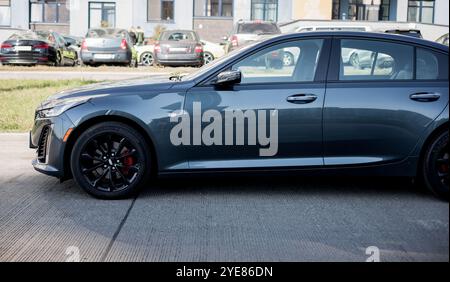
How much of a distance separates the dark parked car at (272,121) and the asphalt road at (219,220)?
0.30 metres

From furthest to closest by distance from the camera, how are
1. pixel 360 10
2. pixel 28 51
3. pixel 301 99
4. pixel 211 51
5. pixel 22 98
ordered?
pixel 360 10, pixel 211 51, pixel 28 51, pixel 22 98, pixel 301 99

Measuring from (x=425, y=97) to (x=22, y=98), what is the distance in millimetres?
9873

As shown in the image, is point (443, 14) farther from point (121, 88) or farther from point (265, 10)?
point (265, 10)

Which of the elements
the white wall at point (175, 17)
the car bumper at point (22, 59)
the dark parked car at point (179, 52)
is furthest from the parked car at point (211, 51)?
the white wall at point (175, 17)

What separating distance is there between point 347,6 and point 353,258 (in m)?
44.8

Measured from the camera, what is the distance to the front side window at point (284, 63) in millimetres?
6227

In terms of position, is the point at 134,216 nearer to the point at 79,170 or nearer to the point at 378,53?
the point at 79,170

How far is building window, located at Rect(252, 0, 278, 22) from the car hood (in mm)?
41365

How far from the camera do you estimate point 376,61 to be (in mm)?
6254

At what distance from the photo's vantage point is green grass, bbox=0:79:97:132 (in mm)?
11276

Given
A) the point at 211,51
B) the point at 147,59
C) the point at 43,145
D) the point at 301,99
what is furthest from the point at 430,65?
the point at 211,51

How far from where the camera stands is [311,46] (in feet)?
20.7
